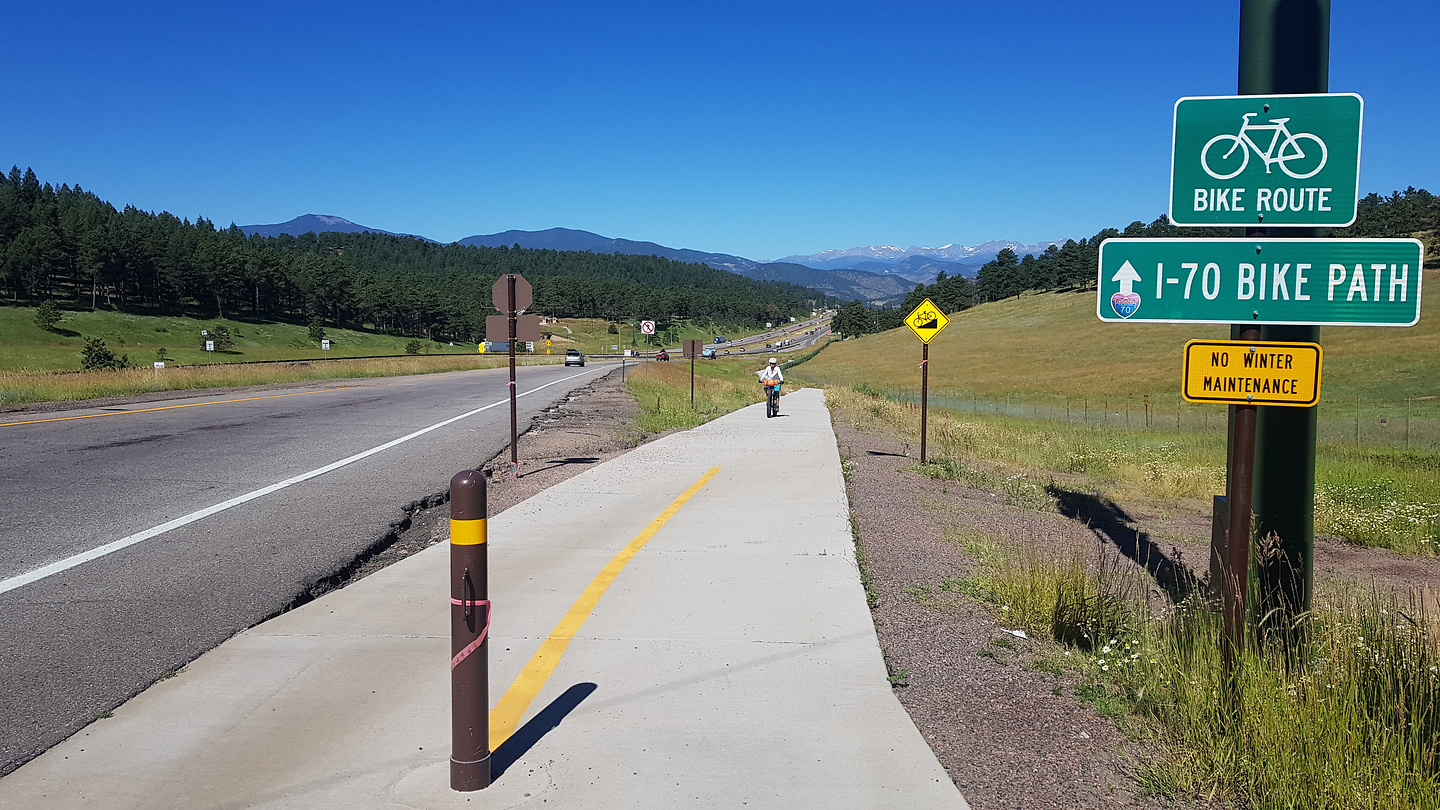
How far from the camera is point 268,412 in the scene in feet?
67.5

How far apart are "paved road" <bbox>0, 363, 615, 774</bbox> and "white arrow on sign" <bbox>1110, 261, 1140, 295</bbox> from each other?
5.53 m

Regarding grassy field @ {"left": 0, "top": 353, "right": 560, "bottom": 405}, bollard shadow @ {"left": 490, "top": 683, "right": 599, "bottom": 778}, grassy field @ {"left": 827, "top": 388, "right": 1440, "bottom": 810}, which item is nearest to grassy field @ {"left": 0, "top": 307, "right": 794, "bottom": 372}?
grassy field @ {"left": 0, "top": 353, "right": 560, "bottom": 405}

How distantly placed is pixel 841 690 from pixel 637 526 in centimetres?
440

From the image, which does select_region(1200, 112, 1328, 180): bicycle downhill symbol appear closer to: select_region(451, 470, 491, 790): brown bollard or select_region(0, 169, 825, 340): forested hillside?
select_region(451, 470, 491, 790): brown bollard

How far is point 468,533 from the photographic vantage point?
336 centimetres

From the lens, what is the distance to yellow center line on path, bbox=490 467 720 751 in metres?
4.11

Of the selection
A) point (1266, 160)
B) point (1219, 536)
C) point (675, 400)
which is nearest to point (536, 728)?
point (1219, 536)

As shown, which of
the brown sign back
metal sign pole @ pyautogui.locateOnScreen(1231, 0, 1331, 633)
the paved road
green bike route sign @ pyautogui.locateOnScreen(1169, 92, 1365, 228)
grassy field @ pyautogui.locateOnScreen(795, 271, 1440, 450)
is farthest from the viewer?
grassy field @ pyautogui.locateOnScreen(795, 271, 1440, 450)

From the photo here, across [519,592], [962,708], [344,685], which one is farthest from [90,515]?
[962,708]

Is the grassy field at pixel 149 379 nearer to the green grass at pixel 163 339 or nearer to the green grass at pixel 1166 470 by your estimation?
the green grass at pixel 1166 470

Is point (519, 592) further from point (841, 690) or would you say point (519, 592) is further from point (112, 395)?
point (112, 395)

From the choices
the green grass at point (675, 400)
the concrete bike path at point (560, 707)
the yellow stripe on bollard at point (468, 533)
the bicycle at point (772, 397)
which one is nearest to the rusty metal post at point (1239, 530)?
the concrete bike path at point (560, 707)

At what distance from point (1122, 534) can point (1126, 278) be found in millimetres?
6973

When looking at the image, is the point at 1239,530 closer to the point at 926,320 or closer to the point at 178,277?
the point at 926,320
